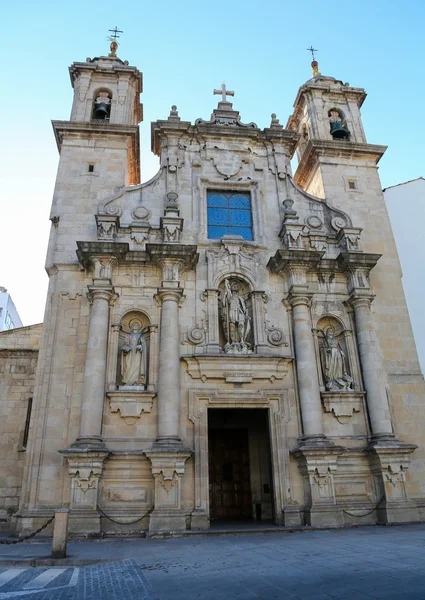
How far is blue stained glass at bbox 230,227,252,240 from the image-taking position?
17.0 m

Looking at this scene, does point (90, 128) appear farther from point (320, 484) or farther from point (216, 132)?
point (320, 484)

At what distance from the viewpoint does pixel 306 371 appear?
1424 cm

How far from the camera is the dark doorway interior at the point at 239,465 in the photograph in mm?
16016

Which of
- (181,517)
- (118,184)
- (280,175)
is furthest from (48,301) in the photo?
(280,175)

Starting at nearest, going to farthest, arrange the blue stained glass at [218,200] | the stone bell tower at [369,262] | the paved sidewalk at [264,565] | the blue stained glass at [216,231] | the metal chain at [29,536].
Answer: the paved sidewalk at [264,565]
the metal chain at [29,536]
the stone bell tower at [369,262]
the blue stained glass at [216,231]
the blue stained glass at [218,200]

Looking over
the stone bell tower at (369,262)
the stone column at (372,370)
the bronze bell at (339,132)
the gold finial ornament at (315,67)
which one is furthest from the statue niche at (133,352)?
the gold finial ornament at (315,67)

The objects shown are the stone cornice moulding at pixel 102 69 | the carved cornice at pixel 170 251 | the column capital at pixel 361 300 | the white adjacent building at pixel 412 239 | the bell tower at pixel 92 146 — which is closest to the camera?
the carved cornice at pixel 170 251

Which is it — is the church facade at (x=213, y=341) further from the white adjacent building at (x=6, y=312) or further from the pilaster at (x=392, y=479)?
the white adjacent building at (x=6, y=312)

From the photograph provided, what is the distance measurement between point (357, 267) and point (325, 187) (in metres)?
4.15

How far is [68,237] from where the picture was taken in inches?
626

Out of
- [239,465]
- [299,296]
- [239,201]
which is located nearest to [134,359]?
[299,296]

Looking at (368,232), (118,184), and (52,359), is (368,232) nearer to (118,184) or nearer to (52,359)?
(118,184)

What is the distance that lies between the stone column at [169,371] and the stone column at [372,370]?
5830 mm

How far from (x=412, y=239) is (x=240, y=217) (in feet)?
31.3
